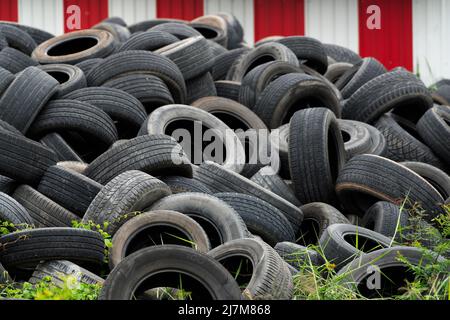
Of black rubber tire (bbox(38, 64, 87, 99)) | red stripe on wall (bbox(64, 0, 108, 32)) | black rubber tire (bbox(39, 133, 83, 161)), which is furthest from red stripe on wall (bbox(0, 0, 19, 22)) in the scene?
black rubber tire (bbox(39, 133, 83, 161))

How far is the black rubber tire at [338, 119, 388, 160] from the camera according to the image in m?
6.76

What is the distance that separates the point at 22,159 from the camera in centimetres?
556

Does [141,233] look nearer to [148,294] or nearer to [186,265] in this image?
[148,294]

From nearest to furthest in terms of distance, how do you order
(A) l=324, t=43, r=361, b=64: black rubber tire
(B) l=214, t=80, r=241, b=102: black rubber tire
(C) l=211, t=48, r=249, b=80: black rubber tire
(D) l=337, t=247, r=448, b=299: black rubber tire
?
1. (D) l=337, t=247, r=448, b=299: black rubber tire
2. (B) l=214, t=80, r=241, b=102: black rubber tire
3. (C) l=211, t=48, r=249, b=80: black rubber tire
4. (A) l=324, t=43, r=361, b=64: black rubber tire

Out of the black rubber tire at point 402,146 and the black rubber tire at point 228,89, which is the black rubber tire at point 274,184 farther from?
the black rubber tire at point 228,89

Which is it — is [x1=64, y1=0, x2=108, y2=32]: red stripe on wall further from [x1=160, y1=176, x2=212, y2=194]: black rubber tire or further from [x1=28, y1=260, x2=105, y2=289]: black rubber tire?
[x1=28, y1=260, x2=105, y2=289]: black rubber tire

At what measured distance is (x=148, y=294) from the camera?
4.21 meters

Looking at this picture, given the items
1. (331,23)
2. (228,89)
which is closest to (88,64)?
(228,89)

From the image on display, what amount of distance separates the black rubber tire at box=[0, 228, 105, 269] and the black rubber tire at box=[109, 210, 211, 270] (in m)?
0.18

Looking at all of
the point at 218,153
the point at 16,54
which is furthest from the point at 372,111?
the point at 16,54

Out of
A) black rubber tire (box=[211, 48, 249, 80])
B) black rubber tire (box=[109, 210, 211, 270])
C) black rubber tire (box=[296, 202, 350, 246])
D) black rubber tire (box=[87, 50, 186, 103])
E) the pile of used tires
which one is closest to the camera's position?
the pile of used tires

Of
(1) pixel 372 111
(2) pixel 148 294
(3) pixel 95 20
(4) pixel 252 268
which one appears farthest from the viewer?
(3) pixel 95 20

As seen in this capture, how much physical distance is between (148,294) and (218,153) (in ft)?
8.25

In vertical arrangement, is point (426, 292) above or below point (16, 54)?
below
